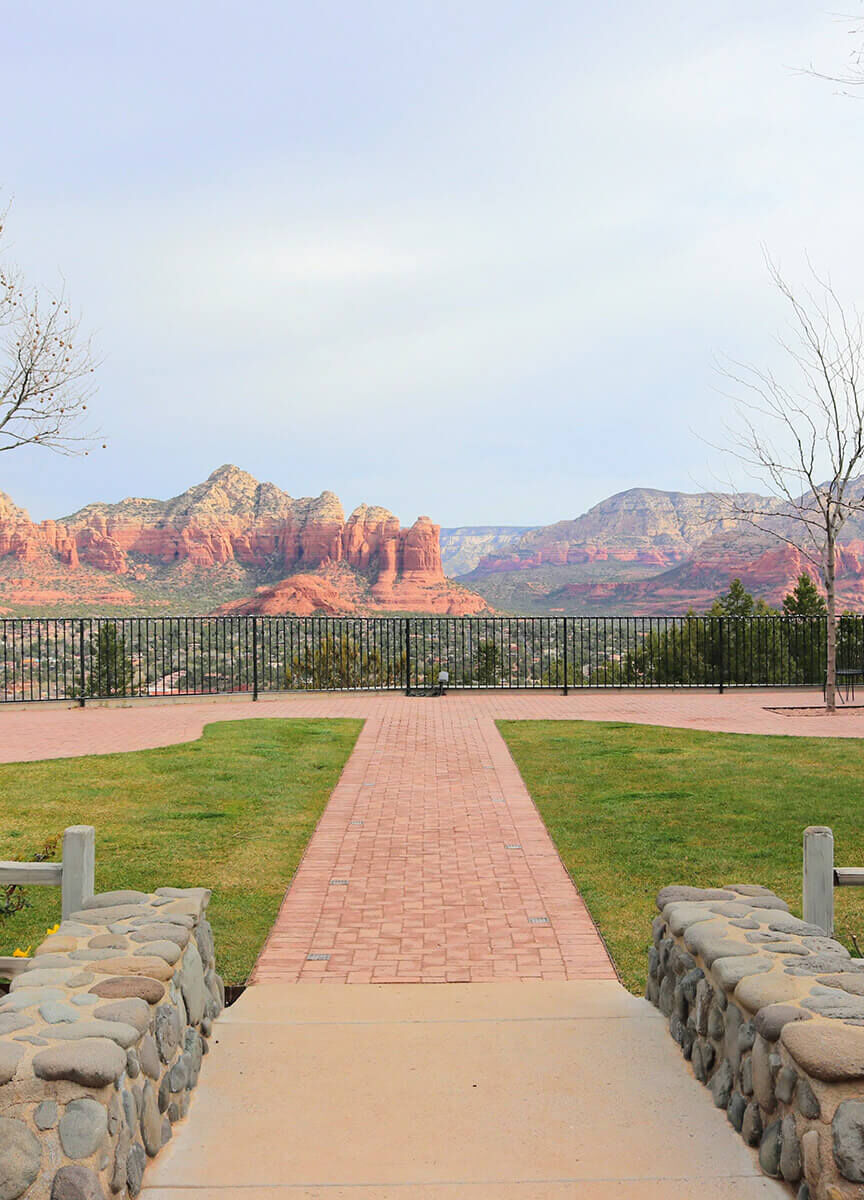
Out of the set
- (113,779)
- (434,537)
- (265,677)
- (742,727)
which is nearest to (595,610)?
(434,537)

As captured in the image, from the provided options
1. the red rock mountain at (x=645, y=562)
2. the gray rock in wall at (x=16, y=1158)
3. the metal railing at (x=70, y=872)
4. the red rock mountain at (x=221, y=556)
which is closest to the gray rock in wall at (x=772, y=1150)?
the gray rock in wall at (x=16, y=1158)

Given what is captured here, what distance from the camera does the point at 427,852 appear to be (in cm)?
754

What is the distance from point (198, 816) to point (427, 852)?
7.96 ft

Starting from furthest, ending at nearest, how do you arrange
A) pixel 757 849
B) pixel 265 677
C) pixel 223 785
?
pixel 265 677
pixel 223 785
pixel 757 849

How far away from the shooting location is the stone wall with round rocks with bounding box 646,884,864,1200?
8.47 ft

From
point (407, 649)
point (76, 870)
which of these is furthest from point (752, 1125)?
point (407, 649)

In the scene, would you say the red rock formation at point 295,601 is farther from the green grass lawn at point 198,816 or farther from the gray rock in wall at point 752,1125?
the gray rock in wall at point 752,1125

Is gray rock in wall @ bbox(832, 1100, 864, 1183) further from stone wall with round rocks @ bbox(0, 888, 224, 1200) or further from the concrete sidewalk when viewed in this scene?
stone wall with round rocks @ bbox(0, 888, 224, 1200)

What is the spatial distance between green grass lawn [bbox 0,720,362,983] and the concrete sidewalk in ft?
4.05

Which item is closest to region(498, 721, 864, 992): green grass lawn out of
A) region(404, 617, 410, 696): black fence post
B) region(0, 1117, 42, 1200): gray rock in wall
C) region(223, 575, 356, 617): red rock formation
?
region(0, 1117, 42, 1200): gray rock in wall

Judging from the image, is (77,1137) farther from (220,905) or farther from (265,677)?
(265,677)

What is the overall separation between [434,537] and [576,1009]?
266 ft

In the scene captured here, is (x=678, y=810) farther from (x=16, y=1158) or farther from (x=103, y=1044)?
(x=16, y=1158)

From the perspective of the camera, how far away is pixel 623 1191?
2746mm
